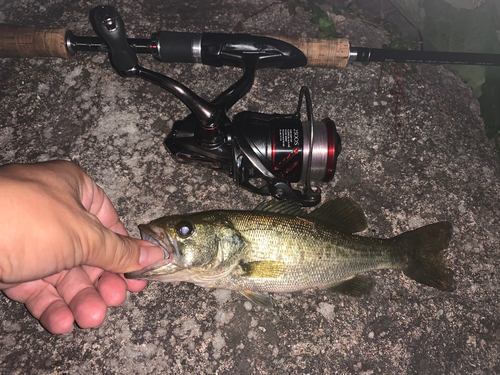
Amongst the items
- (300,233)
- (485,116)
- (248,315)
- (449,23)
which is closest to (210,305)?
(248,315)

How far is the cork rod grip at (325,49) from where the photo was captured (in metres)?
3.22

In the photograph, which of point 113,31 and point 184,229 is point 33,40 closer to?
point 113,31

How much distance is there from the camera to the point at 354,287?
2.74m

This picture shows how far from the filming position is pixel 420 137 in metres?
3.40

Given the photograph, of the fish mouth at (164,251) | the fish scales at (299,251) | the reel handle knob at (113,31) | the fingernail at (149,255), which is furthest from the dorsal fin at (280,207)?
the reel handle knob at (113,31)

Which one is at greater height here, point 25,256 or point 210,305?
point 25,256

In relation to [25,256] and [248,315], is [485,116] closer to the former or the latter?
[248,315]

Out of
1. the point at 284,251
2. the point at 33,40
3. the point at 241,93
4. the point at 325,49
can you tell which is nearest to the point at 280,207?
the point at 284,251

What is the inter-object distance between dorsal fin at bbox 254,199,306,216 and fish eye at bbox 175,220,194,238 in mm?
601

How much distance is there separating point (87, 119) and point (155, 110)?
2.24 ft

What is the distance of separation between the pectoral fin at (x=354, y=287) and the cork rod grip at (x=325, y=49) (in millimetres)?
2064

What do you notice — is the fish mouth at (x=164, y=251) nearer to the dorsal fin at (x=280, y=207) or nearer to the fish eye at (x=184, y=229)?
the fish eye at (x=184, y=229)

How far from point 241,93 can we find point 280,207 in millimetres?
1015

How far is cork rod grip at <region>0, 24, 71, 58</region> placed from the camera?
10.3 ft
